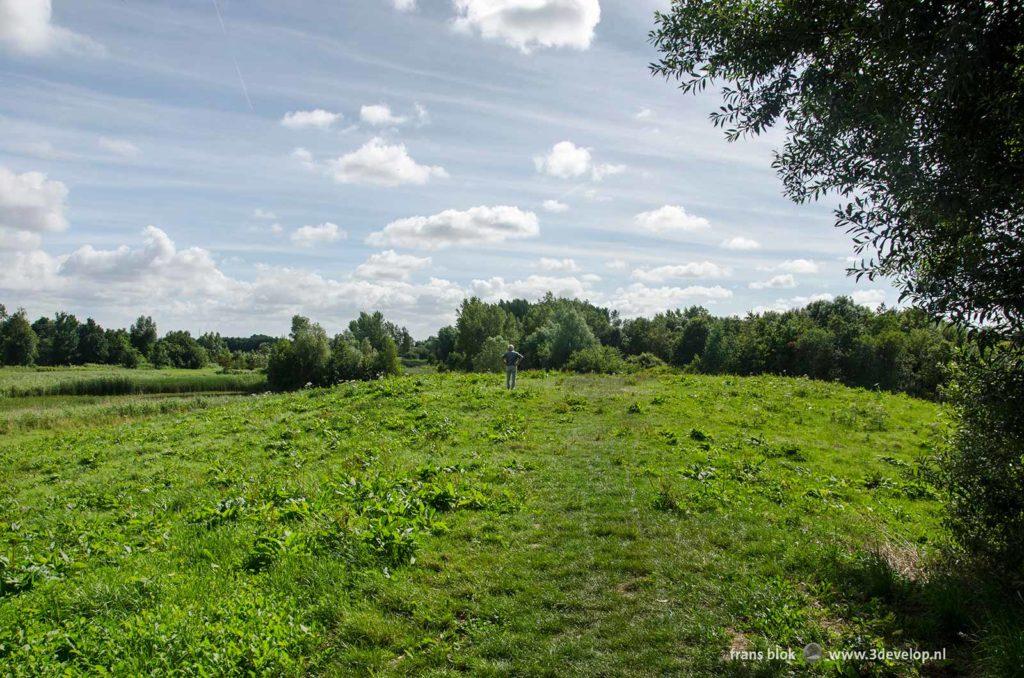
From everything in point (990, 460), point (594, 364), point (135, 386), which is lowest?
point (135, 386)

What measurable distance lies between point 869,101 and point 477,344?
106 m

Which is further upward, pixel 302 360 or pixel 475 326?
pixel 475 326

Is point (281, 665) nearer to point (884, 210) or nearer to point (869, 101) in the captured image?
point (884, 210)

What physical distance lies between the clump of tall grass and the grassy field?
7732 cm

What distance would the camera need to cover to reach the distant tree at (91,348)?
483 ft

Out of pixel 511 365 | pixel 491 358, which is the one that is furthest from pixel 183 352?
pixel 511 365

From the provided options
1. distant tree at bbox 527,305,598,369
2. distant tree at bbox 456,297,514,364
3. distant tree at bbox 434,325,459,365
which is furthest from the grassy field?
distant tree at bbox 434,325,459,365

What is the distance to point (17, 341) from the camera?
124m

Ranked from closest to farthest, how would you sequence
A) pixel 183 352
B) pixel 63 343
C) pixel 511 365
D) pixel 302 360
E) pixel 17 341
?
1. pixel 511 365
2. pixel 302 360
3. pixel 17 341
4. pixel 63 343
5. pixel 183 352

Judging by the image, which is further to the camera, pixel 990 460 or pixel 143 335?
pixel 143 335

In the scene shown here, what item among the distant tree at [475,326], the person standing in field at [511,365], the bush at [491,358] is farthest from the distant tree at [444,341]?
the person standing in field at [511,365]

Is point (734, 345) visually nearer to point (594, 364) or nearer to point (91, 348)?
point (594, 364)

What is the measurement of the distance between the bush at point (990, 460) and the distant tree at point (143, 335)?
190m

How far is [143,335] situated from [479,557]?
191817 millimetres
